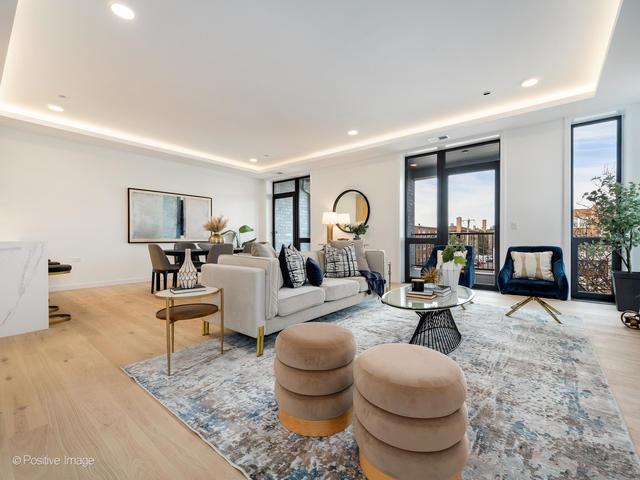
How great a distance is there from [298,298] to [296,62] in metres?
2.48

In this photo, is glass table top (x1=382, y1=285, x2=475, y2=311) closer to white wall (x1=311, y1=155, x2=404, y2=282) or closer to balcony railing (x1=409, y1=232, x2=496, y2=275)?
balcony railing (x1=409, y1=232, x2=496, y2=275)

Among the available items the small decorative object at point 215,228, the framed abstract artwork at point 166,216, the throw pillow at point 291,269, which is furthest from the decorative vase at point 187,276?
the framed abstract artwork at point 166,216

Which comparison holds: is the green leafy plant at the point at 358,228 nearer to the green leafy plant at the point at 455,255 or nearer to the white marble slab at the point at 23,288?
the green leafy plant at the point at 455,255

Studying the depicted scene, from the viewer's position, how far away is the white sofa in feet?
7.77

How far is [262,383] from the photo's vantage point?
75.3 inches

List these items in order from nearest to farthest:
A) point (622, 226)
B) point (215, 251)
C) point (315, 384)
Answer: point (315, 384)
point (622, 226)
point (215, 251)

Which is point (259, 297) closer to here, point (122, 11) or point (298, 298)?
point (298, 298)

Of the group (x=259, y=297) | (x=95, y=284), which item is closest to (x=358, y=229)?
(x=259, y=297)

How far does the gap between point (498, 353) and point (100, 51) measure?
4620mm

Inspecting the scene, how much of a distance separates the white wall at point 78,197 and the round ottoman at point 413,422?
5.64 meters

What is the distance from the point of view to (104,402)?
1704 millimetres

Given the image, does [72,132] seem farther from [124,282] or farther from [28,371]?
[28,371]

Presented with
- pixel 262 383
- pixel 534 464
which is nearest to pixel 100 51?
pixel 262 383

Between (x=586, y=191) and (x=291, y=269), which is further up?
(x=586, y=191)
